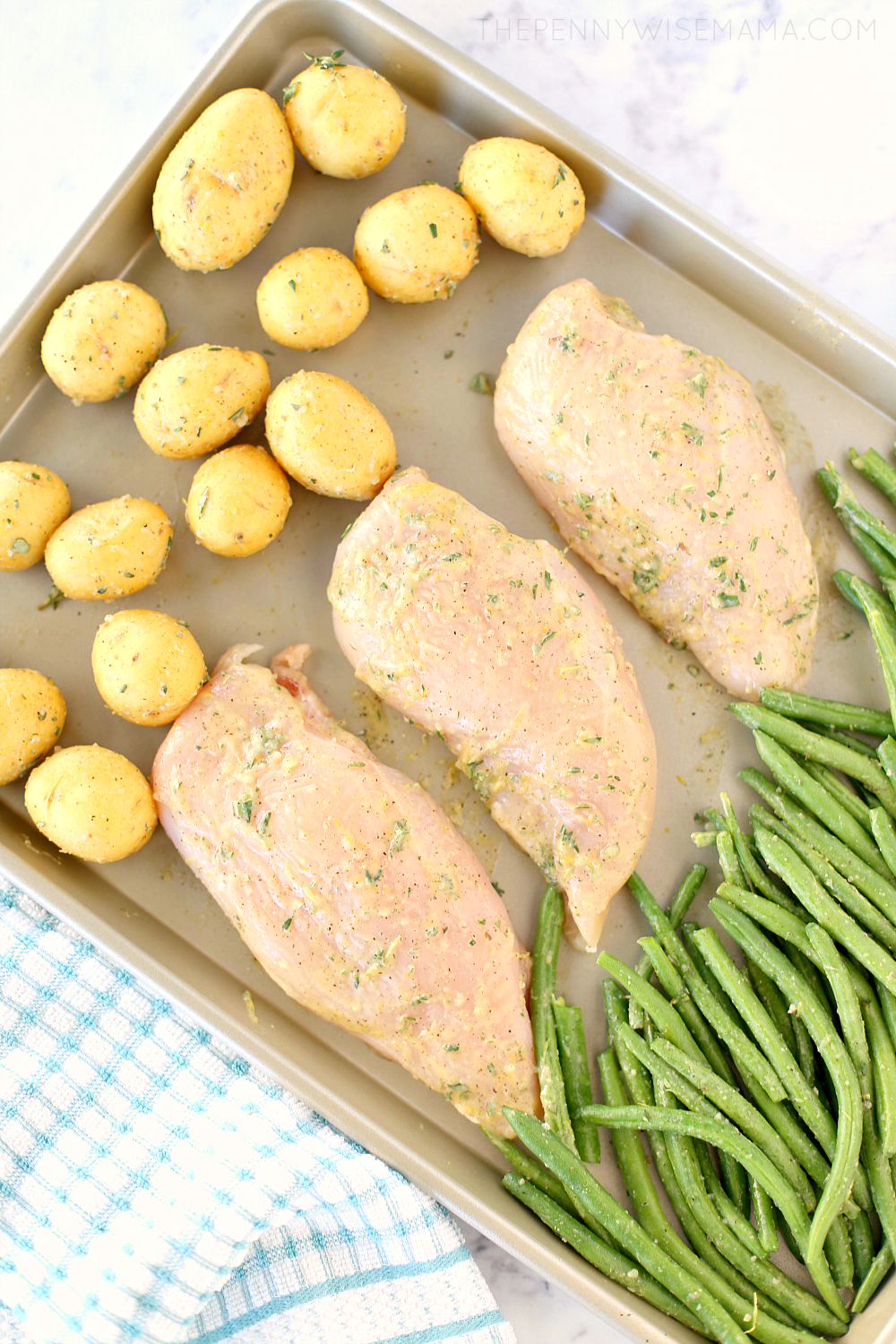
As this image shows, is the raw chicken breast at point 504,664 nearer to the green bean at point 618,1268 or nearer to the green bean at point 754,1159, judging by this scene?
the green bean at point 754,1159

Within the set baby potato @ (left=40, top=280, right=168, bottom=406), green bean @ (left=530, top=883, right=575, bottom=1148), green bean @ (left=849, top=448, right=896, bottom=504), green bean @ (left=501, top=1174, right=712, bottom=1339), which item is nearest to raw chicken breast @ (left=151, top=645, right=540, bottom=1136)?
green bean @ (left=530, top=883, right=575, bottom=1148)

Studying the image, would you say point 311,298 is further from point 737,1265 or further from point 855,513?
point 737,1265

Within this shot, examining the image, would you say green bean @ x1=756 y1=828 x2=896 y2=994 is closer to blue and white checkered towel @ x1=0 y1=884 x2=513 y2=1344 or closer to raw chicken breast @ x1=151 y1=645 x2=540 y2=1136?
raw chicken breast @ x1=151 y1=645 x2=540 y2=1136

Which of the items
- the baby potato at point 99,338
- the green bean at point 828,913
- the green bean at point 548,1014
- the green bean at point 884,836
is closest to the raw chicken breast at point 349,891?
the green bean at point 548,1014

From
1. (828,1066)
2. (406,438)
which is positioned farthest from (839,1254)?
(406,438)

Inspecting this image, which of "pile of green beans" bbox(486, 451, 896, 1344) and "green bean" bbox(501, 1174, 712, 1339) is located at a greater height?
"pile of green beans" bbox(486, 451, 896, 1344)
